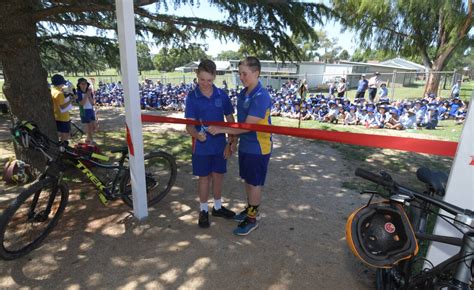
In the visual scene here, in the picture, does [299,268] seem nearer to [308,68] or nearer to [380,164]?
[380,164]

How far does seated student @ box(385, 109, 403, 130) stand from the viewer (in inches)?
439

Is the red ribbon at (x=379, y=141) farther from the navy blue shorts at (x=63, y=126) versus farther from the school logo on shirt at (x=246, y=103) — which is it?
the navy blue shorts at (x=63, y=126)

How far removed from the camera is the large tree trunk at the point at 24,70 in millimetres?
4297

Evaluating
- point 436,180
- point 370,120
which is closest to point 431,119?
point 370,120

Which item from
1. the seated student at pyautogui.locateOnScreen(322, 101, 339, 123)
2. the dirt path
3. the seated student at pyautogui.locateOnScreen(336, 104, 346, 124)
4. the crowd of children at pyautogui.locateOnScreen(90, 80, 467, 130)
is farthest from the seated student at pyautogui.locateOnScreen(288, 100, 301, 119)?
the dirt path

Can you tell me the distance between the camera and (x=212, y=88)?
3.34 m

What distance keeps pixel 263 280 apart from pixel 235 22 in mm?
3899

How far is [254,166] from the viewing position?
327cm

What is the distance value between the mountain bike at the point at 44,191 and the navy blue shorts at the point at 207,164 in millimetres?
1006

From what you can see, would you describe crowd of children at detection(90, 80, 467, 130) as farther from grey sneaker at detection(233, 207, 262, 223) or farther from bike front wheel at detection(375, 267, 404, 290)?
bike front wheel at detection(375, 267, 404, 290)

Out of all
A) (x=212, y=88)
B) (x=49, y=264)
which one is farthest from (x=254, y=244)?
(x=49, y=264)

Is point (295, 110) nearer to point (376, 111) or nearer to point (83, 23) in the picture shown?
point (376, 111)

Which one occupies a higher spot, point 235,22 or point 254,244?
point 235,22

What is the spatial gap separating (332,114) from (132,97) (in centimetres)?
1038
